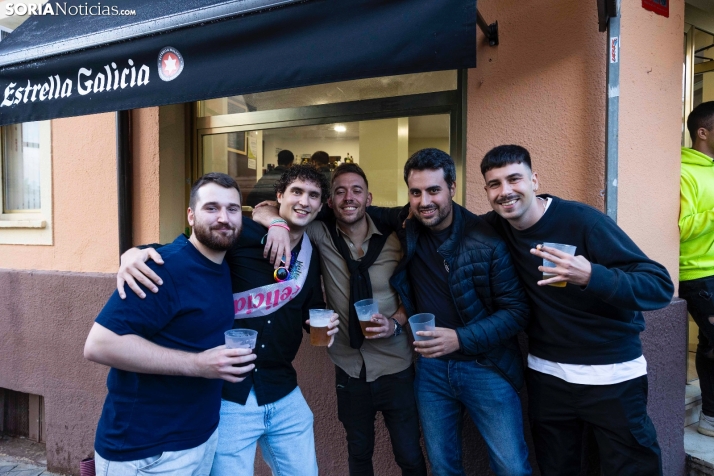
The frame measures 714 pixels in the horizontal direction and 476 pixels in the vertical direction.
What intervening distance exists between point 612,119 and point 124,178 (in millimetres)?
3419

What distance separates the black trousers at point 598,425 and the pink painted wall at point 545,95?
0.98 meters

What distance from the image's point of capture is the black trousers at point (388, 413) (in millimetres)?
2309

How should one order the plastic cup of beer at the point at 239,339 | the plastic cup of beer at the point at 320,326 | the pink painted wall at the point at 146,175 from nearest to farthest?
the plastic cup of beer at the point at 239,339
the plastic cup of beer at the point at 320,326
the pink painted wall at the point at 146,175

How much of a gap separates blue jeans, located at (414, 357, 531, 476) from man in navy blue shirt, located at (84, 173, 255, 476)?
0.96 meters

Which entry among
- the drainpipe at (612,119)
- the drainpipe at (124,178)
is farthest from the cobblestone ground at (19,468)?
the drainpipe at (612,119)

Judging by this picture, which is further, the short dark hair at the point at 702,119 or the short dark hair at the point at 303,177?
the short dark hair at the point at 702,119

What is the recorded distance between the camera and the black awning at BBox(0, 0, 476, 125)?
1800 mm

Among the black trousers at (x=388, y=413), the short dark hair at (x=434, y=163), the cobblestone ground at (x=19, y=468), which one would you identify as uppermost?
the short dark hair at (x=434, y=163)

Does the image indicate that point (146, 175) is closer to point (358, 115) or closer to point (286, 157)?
point (286, 157)

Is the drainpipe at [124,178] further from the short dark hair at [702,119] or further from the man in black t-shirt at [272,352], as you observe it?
the short dark hair at [702,119]

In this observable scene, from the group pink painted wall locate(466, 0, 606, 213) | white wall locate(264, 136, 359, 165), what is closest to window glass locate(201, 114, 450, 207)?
white wall locate(264, 136, 359, 165)

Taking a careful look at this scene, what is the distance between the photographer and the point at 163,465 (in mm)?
1716

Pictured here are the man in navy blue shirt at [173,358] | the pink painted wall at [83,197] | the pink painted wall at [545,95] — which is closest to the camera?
the man in navy blue shirt at [173,358]

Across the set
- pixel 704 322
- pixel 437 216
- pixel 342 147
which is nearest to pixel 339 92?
pixel 342 147
